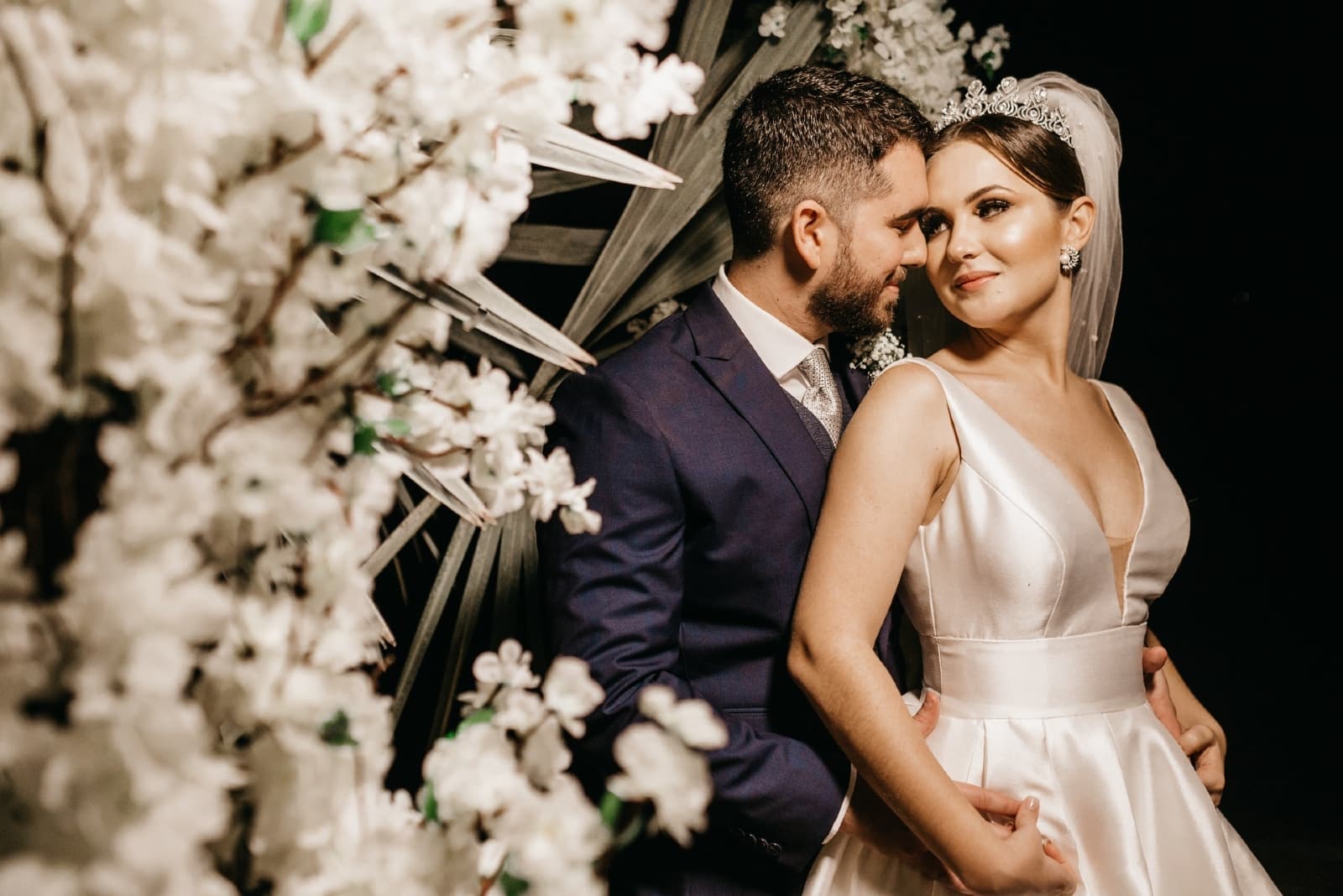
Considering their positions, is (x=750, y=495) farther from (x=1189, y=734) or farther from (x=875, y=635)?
(x=1189, y=734)

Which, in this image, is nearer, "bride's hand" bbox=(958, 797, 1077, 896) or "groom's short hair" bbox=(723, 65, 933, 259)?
"bride's hand" bbox=(958, 797, 1077, 896)

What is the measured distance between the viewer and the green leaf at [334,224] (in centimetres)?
45

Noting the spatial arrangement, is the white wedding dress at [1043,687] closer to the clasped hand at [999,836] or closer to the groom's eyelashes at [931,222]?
the clasped hand at [999,836]

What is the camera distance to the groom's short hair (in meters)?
1.48

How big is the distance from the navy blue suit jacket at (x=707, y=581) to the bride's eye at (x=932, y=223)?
1.16 feet

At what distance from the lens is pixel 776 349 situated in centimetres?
146

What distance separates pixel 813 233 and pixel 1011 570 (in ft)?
1.77

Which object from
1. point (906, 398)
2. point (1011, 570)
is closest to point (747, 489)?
point (906, 398)

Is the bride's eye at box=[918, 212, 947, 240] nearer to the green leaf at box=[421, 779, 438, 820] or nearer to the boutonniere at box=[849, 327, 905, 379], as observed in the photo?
the boutonniere at box=[849, 327, 905, 379]

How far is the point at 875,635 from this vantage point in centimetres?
126

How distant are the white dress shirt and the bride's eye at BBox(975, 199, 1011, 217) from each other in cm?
30

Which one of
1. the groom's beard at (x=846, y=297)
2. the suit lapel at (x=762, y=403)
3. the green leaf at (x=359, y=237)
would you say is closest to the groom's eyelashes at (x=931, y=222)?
the groom's beard at (x=846, y=297)

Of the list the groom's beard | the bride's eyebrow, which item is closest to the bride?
the bride's eyebrow

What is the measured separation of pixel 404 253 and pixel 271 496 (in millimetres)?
135
